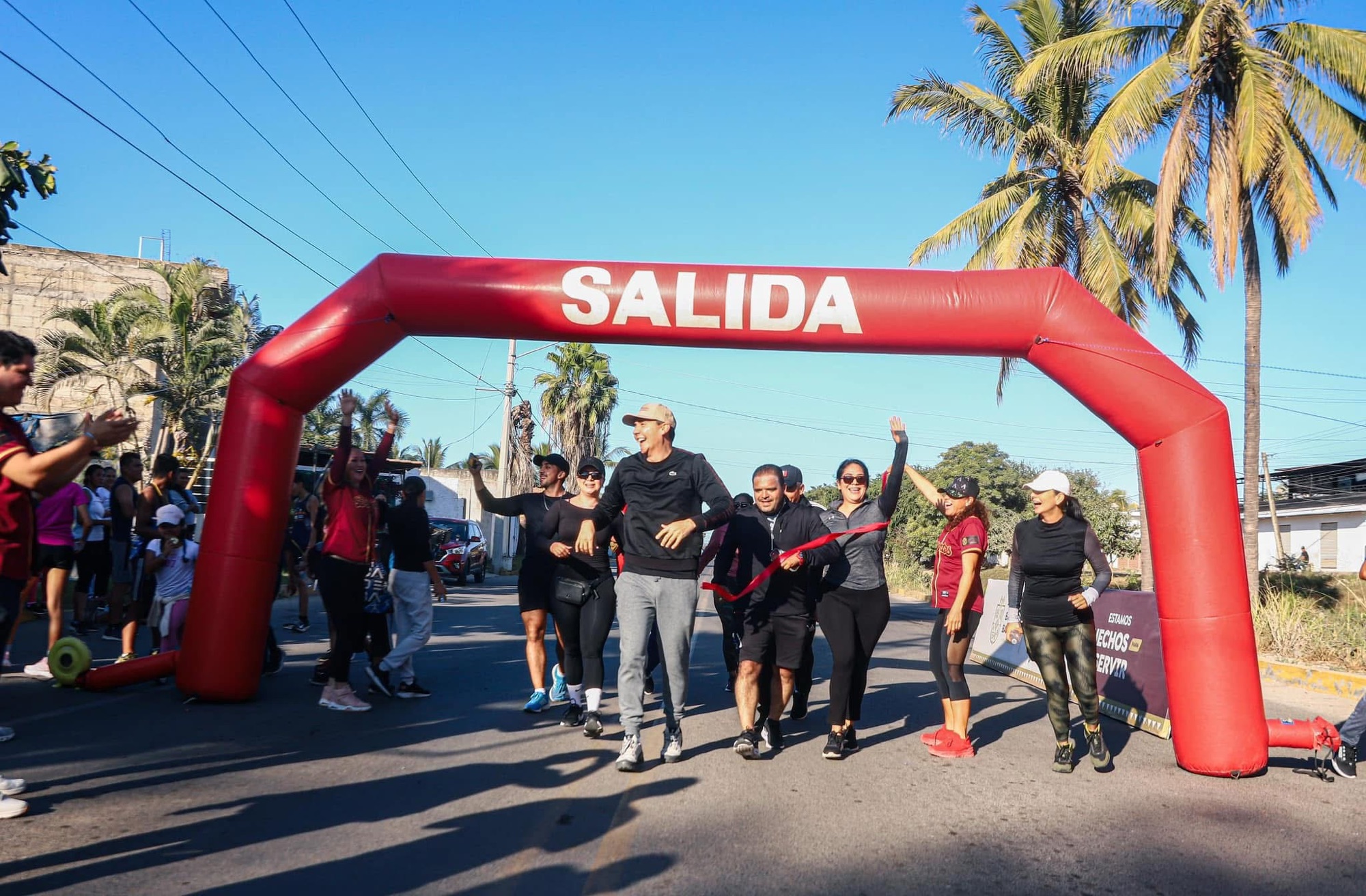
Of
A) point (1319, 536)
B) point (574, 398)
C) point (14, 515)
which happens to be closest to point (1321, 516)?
point (1319, 536)

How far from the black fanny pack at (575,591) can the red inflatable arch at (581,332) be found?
181cm

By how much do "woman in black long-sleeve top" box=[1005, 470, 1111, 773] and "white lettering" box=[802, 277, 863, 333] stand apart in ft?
5.70

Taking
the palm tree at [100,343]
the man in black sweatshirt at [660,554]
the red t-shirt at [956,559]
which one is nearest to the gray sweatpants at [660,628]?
the man in black sweatshirt at [660,554]

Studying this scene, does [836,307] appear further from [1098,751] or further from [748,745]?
[1098,751]

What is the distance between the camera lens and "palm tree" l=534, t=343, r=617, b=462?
44.4 metres

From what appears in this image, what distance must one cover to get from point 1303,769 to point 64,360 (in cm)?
2489

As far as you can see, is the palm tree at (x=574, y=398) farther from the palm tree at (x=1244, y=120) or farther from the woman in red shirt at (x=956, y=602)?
the woman in red shirt at (x=956, y=602)

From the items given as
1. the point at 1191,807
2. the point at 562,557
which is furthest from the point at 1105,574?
the point at 562,557

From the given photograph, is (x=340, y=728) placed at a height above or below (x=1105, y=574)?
below

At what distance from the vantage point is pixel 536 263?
779 cm

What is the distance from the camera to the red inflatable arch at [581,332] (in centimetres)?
734

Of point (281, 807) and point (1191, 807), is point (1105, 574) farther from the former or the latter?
point (281, 807)

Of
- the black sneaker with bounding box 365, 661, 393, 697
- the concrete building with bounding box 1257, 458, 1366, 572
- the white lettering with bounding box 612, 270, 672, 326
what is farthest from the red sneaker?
the concrete building with bounding box 1257, 458, 1366, 572

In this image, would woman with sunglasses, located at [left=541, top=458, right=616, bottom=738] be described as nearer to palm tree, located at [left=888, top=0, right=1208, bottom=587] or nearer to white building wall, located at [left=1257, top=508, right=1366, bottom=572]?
palm tree, located at [left=888, top=0, right=1208, bottom=587]
